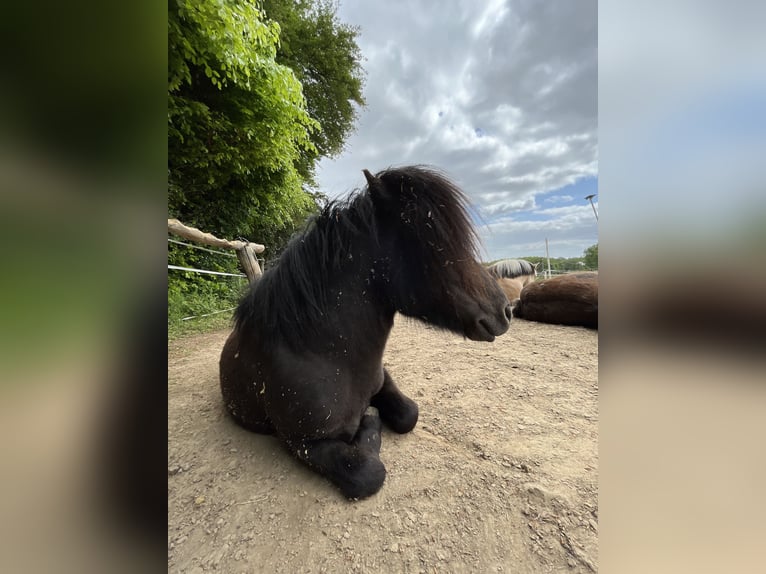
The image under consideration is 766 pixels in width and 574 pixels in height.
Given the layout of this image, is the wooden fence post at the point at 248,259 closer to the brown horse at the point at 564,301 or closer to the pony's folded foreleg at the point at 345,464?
the pony's folded foreleg at the point at 345,464

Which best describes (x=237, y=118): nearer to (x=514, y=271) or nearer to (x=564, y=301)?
(x=564, y=301)

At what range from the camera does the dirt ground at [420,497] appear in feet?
3.46

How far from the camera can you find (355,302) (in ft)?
4.55

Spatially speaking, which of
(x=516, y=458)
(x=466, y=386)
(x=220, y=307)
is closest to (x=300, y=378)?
(x=516, y=458)

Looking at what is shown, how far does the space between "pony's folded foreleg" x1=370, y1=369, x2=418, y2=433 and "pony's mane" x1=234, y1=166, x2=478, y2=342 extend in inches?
28.8

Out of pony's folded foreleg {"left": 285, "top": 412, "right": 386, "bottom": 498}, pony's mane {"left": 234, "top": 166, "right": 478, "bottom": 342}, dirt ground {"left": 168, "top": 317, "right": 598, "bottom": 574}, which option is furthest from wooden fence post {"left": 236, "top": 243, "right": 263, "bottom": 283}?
pony's folded foreleg {"left": 285, "top": 412, "right": 386, "bottom": 498}

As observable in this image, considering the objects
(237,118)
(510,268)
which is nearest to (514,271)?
(510,268)

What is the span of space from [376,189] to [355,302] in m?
0.54

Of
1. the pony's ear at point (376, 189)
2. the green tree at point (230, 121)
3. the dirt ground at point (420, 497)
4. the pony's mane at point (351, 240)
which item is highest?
the green tree at point (230, 121)

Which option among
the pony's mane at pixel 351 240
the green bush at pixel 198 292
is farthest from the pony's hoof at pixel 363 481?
the green bush at pixel 198 292
